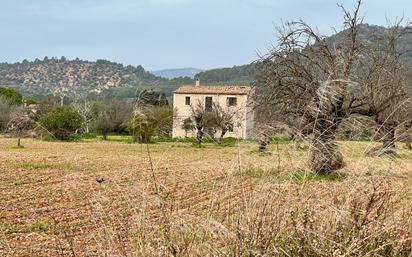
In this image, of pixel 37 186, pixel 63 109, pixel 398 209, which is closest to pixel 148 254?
pixel 398 209

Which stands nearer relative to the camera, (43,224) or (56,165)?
(43,224)

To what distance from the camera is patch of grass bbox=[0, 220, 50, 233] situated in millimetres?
8438

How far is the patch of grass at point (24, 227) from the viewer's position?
844 cm

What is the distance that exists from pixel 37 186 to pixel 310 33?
35.4ft

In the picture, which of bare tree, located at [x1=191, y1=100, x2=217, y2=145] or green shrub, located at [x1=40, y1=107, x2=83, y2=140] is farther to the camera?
green shrub, located at [x1=40, y1=107, x2=83, y2=140]

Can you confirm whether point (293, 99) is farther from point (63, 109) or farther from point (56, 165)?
point (63, 109)

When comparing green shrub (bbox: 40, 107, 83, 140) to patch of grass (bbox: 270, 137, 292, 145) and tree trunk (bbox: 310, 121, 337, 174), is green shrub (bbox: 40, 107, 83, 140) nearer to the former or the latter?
tree trunk (bbox: 310, 121, 337, 174)

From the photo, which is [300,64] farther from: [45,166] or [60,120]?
[60,120]

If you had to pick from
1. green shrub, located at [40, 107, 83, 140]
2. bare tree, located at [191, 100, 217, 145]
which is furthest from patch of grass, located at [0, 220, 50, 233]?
green shrub, located at [40, 107, 83, 140]

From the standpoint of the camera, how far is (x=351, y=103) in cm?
1883

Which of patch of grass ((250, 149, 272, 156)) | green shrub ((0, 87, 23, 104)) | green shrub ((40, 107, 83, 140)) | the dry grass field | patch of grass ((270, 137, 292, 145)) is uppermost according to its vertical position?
patch of grass ((270, 137, 292, 145))

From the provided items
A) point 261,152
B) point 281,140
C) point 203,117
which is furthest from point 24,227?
point 203,117

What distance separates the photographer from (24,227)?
28.9 feet

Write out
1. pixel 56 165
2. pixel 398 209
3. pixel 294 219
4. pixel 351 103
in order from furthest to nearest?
pixel 56 165, pixel 351 103, pixel 398 209, pixel 294 219
